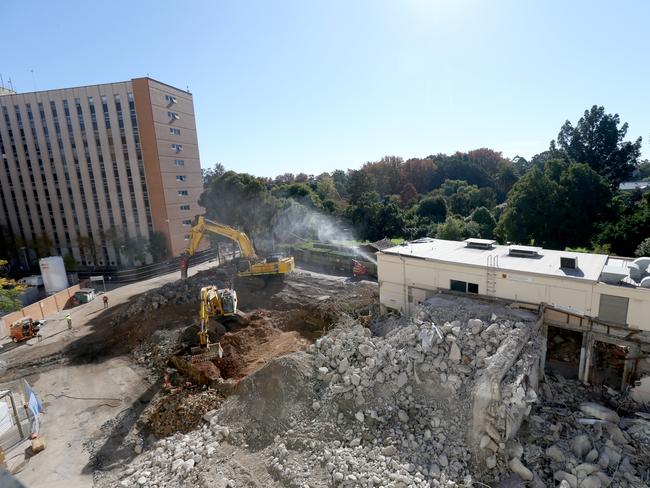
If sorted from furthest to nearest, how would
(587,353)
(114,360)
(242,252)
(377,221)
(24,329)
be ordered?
(377,221), (242,252), (24,329), (114,360), (587,353)

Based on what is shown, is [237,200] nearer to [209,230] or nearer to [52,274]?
Result: [209,230]

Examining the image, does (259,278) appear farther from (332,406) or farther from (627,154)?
(627,154)

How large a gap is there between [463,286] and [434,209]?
31154 millimetres

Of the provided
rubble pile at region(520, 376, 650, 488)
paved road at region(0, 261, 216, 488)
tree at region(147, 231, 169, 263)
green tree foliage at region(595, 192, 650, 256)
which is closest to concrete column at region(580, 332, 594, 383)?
rubble pile at region(520, 376, 650, 488)

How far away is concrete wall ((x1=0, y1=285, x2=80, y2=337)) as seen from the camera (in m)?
21.8

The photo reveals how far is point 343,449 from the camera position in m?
9.84

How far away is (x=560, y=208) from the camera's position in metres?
26.6

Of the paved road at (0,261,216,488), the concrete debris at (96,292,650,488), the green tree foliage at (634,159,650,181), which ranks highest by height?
the green tree foliage at (634,159,650,181)

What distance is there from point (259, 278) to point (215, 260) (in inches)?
668

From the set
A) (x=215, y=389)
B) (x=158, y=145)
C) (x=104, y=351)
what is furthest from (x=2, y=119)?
(x=215, y=389)

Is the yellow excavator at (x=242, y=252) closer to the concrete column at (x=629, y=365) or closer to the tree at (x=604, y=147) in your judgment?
the concrete column at (x=629, y=365)

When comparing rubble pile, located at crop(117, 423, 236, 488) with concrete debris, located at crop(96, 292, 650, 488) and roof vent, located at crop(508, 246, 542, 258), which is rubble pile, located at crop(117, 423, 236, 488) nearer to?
concrete debris, located at crop(96, 292, 650, 488)

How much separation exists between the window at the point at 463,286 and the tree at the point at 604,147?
30719mm

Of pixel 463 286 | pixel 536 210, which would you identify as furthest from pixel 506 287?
pixel 536 210
